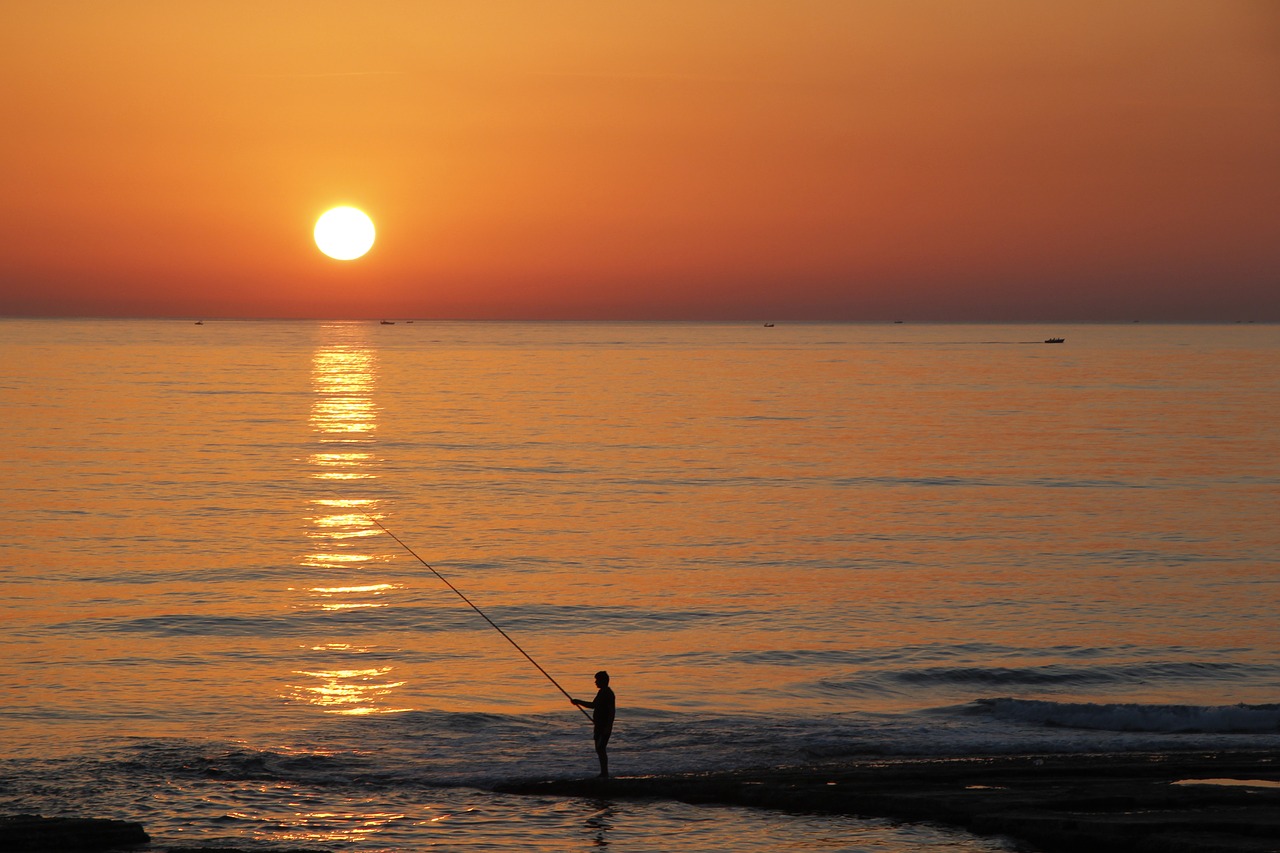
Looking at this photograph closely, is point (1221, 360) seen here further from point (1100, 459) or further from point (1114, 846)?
point (1114, 846)

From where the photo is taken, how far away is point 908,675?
21.2 m

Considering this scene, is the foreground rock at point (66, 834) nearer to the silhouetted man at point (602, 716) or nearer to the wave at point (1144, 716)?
the silhouetted man at point (602, 716)

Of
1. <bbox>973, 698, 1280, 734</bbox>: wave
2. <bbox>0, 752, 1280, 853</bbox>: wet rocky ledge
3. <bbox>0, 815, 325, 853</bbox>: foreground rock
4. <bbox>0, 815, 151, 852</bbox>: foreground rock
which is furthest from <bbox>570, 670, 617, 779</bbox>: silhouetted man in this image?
<bbox>973, 698, 1280, 734</bbox>: wave

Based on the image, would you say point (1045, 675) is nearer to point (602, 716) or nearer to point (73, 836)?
point (602, 716)

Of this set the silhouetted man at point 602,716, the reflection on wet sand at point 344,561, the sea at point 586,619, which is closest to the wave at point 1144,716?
the sea at point 586,619

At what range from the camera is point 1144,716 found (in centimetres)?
Result: 1869

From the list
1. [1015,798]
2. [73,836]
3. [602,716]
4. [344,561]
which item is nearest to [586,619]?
[344,561]

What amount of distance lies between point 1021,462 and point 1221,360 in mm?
118409

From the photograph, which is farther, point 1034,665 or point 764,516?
point 764,516

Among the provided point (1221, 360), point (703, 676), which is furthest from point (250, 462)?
point (1221, 360)

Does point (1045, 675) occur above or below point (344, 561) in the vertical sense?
below

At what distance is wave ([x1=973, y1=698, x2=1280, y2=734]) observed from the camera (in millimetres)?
18141

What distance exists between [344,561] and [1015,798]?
69.7 ft

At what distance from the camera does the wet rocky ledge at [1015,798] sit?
11.9 meters
